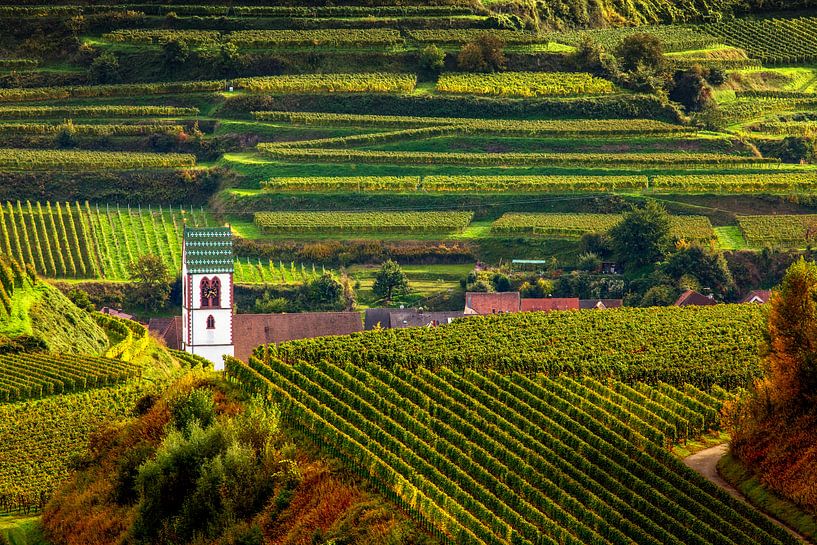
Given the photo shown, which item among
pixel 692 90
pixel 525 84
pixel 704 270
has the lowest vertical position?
pixel 704 270

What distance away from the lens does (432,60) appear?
394ft

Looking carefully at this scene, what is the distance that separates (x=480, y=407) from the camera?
185 feet

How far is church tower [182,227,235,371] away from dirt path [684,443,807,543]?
1424 inches

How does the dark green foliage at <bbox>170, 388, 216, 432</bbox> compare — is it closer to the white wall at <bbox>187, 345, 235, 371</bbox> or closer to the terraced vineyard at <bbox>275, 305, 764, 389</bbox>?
the terraced vineyard at <bbox>275, 305, 764, 389</bbox>

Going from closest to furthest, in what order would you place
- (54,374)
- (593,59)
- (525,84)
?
(54,374) < (525,84) < (593,59)

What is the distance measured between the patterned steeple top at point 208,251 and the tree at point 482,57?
3604cm

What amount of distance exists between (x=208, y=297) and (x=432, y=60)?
1476 inches

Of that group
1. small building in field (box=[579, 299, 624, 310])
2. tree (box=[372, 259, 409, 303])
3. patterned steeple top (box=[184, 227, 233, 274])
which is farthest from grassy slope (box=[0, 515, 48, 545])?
small building in field (box=[579, 299, 624, 310])

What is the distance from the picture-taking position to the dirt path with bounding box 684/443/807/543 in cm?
5097

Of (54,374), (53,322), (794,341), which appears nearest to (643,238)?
(53,322)

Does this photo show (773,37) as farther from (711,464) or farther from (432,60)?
(711,464)

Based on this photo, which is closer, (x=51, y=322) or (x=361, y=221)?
(x=51, y=322)

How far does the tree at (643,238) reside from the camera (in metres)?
95.7

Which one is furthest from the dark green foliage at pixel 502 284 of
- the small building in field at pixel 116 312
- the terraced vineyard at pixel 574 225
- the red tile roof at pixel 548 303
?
the small building in field at pixel 116 312
